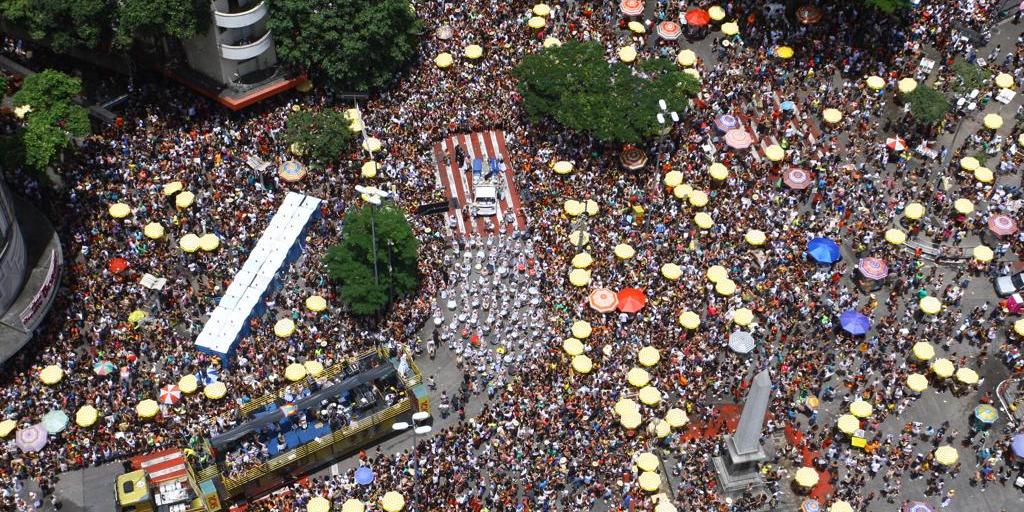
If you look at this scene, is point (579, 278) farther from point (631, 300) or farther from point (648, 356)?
point (648, 356)

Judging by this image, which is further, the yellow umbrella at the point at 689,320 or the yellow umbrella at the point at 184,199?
the yellow umbrella at the point at 184,199

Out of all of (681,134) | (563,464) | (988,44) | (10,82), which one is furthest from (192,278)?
(988,44)

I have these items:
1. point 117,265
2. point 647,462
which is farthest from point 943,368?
point 117,265

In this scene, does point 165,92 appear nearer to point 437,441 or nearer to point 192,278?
point 192,278

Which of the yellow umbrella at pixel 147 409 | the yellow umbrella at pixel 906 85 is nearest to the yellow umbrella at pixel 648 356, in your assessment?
the yellow umbrella at pixel 147 409

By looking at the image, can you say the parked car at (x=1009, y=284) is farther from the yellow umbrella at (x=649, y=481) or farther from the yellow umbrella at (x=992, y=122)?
the yellow umbrella at (x=649, y=481)
